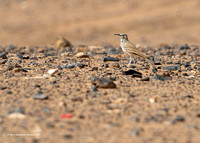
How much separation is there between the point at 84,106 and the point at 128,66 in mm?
2846

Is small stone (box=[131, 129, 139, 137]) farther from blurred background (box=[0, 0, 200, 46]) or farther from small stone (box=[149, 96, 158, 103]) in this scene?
blurred background (box=[0, 0, 200, 46])

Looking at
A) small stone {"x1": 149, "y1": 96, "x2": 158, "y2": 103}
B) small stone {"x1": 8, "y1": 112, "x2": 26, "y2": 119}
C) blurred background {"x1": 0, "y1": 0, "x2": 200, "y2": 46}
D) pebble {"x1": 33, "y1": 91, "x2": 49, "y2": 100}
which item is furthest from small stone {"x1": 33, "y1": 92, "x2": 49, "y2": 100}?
blurred background {"x1": 0, "y1": 0, "x2": 200, "y2": 46}

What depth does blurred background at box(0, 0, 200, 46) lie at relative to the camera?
73.0 ft

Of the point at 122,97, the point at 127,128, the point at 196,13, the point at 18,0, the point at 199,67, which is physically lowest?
the point at 127,128

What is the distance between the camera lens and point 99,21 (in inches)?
985

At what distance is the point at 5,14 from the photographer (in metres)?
27.8

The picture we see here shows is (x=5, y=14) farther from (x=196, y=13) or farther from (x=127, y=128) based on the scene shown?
(x=127, y=128)

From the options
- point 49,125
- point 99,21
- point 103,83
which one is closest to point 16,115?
point 49,125

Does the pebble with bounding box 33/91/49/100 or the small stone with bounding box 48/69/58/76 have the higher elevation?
the small stone with bounding box 48/69/58/76

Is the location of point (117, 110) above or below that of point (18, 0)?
below

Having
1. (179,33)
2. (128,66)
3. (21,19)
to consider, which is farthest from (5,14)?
(128,66)

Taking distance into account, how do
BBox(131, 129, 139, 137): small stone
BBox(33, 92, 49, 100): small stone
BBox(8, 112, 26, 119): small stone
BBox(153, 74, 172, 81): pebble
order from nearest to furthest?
BBox(131, 129, 139, 137): small stone, BBox(8, 112, 26, 119): small stone, BBox(33, 92, 49, 100): small stone, BBox(153, 74, 172, 81): pebble

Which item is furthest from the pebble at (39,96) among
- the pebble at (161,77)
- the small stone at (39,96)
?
the pebble at (161,77)

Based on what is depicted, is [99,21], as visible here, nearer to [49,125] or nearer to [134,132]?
[49,125]
